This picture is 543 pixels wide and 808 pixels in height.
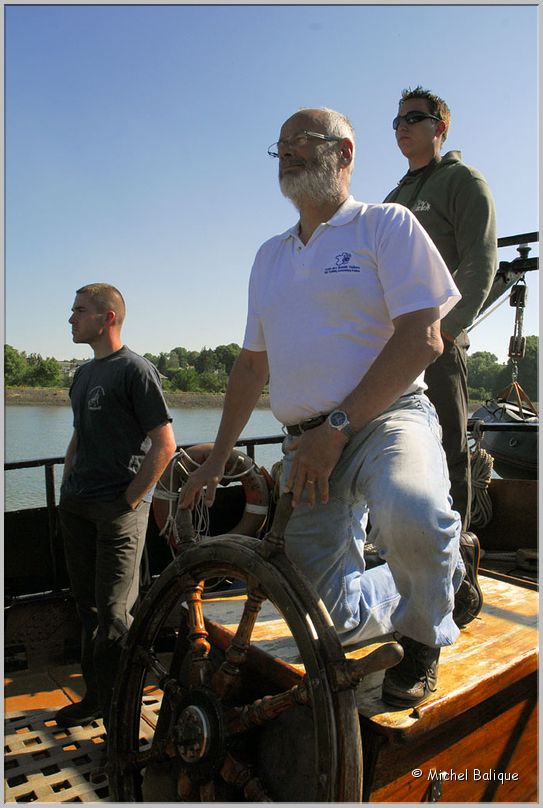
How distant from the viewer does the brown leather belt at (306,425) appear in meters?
1.62

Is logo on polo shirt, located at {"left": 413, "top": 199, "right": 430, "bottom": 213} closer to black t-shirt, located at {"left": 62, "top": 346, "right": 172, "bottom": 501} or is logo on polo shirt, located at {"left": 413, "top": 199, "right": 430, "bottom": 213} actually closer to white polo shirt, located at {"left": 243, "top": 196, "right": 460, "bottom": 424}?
white polo shirt, located at {"left": 243, "top": 196, "right": 460, "bottom": 424}

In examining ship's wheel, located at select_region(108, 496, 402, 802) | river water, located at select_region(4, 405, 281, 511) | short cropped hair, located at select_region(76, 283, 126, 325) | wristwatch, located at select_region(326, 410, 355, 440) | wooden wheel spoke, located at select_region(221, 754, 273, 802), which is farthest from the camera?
river water, located at select_region(4, 405, 281, 511)

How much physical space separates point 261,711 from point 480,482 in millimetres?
2871

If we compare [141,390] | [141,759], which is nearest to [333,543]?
[141,759]

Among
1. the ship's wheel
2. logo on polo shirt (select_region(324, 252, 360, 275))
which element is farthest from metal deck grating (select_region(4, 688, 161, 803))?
logo on polo shirt (select_region(324, 252, 360, 275))

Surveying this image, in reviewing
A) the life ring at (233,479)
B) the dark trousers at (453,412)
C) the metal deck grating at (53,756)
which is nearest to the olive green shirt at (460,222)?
the dark trousers at (453,412)

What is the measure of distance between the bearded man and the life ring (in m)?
1.85

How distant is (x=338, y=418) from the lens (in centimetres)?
148

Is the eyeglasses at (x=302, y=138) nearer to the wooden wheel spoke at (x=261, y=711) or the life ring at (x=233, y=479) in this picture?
the wooden wheel spoke at (x=261, y=711)

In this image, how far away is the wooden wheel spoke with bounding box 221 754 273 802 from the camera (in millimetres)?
1364

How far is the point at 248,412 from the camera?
1.99 m

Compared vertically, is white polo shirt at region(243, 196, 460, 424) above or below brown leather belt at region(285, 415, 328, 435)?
above

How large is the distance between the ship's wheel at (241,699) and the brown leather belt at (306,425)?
0.27m

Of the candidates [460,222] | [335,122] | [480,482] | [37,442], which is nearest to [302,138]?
[335,122]
